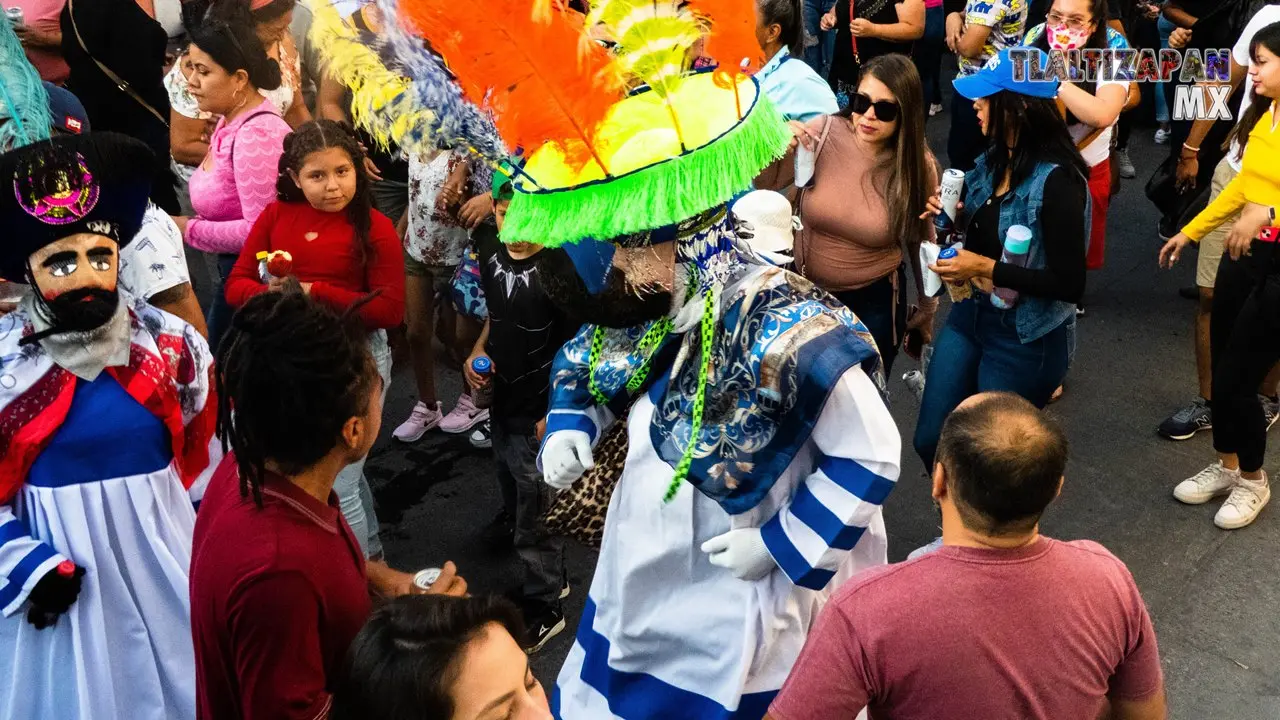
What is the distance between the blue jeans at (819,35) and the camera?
760cm

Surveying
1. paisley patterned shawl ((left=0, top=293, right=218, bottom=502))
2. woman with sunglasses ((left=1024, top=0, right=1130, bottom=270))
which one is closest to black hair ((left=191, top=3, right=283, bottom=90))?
paisley patterned shawl ((left=0, top=293, right=218, bottom=502))

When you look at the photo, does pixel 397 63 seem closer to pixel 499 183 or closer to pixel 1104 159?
pixel 499 183

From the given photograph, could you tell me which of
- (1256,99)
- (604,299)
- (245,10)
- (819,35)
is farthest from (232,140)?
(819,35)

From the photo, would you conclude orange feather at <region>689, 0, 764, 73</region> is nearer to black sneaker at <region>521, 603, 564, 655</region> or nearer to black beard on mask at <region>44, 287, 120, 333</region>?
black beard on mask at <region>44, 287, 120, 333</region>

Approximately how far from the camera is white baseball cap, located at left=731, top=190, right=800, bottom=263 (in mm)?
3199

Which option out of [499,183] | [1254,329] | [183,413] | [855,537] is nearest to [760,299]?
[855,537]

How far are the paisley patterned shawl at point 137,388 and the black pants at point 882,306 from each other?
7.10 feet

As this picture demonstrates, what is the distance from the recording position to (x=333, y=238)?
3988mm

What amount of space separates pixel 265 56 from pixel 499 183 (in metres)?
1.60

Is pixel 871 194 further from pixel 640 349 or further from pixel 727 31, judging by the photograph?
pixel 727 31

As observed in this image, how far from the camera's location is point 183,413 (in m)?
3.04

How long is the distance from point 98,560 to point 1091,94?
3.77 metres

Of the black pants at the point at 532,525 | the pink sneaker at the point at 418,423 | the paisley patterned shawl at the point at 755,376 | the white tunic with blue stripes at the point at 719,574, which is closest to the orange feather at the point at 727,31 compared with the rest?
the paisley patterned shawl at the point at 755,376

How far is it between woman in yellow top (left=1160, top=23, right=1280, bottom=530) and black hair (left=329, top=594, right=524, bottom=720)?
330 cm
